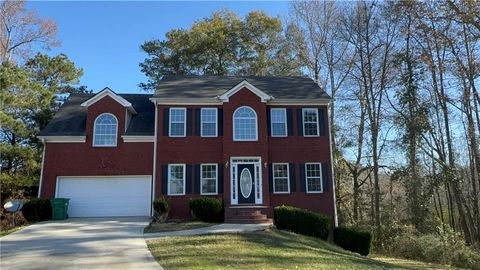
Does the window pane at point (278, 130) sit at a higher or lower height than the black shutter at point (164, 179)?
higher

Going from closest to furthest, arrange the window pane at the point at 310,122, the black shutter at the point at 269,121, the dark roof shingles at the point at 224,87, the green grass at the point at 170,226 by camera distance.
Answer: the green grass at the point at 170,226
the black shutter at the point at 269,121
the window pane at the point at 310,122
the dark roof shingles at the point at 224,87

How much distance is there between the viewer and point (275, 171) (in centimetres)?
1997

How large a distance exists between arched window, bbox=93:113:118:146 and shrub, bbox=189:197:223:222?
18.2 ft

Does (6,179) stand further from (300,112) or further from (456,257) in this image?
(456,257)

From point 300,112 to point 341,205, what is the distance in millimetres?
11401

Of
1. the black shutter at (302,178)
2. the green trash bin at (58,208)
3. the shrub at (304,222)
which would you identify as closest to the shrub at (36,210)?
the green trash bin at (58,208)

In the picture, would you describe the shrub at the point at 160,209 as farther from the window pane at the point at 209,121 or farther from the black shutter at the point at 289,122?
the black shutter at the point at 289,122

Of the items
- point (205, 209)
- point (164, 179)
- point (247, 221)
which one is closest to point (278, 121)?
point (247, 221)

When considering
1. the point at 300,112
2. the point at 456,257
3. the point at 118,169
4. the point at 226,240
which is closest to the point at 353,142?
the point at 300,112

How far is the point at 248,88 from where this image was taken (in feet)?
66.2

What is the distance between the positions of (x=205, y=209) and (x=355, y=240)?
6.77m

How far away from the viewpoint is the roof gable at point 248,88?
789 inches

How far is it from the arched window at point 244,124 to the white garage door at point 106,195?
16.6 ft

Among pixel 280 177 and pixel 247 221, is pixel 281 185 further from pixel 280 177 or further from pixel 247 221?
pixel 247 221
